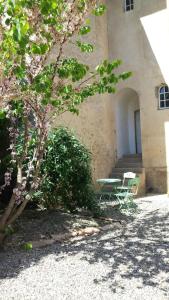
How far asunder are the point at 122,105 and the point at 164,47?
3.44 meters

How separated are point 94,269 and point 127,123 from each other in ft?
37.3

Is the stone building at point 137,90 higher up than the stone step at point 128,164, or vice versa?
the stone building at point 137,90

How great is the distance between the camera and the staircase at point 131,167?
14148mm

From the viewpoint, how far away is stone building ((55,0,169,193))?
44.8ft

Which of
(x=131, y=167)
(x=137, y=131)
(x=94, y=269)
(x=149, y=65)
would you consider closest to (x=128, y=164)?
(x=131, y=167)

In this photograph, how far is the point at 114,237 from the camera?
7656mm

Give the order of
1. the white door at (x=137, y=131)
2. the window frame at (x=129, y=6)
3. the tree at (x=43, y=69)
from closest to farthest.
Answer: the tree at (x=43, y=69)
the window frame at (x=129, y=6)
the white door at (x=137, y=131)

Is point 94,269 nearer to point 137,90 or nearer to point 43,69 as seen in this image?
point 43,69

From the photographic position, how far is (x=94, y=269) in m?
5.79

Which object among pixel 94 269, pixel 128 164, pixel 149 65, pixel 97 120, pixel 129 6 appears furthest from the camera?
pixel 128 164

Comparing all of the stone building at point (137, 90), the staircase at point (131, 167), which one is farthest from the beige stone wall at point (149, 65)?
the staircase at point (131, 167)

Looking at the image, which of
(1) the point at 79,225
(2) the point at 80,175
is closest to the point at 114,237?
(1) the point at 79,225

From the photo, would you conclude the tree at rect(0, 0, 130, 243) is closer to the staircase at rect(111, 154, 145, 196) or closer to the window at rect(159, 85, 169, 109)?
the staircase at rect(111, 154, 145, 196)

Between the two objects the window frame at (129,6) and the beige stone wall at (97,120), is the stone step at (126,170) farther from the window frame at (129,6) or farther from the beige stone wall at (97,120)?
the window frame at (129,6)
